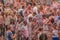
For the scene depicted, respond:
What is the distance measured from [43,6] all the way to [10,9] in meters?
0.56

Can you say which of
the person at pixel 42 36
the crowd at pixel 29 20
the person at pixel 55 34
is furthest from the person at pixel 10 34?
the person at pixel 55 34

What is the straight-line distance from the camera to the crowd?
3742mm

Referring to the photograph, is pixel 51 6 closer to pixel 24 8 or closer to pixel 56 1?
pixel 56 1

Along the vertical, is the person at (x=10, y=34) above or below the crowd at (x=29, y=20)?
below

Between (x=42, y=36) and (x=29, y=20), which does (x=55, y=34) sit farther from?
(x=29, y=20)

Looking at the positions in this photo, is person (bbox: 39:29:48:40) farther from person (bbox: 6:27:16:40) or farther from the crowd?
person (bbox: 6:27:16:40)

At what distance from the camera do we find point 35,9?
3834mm

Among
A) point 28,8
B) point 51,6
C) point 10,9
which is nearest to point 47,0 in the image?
point 51,6

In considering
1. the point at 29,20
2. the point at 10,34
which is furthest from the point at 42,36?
the point at 10,34

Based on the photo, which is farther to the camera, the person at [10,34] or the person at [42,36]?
the person at [10,34]

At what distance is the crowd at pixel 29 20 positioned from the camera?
3742 millimetres

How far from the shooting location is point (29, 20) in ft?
12.7

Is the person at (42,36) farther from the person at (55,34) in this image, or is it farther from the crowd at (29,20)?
the person at (55,34)

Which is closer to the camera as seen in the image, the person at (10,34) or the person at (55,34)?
the person at (55,34)
